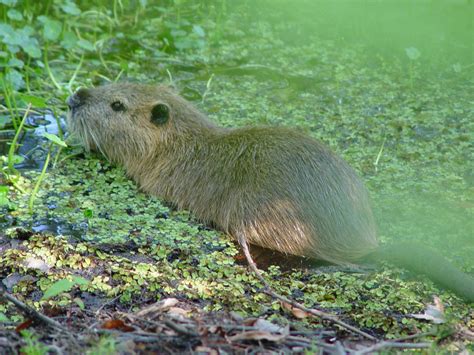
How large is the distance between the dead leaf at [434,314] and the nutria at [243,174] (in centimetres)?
20

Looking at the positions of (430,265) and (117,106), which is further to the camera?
(117,106)

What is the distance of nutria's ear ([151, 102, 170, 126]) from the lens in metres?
4.97

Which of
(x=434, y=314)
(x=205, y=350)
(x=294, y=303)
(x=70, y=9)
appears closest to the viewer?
(x=205, y=350)

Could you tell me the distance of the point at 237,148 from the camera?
4.59 metres

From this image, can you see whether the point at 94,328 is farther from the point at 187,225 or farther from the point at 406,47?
the point at 406,47

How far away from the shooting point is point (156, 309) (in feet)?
10.3

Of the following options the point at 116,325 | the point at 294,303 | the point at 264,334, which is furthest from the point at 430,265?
the point at 116,325

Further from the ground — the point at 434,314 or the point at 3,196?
the point at 434,314

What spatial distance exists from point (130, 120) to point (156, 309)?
6.95 ft

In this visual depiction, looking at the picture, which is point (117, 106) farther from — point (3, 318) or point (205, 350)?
point (205, 350)

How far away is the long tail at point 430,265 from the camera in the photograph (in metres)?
3.74

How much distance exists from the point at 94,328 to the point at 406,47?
4.60 metres

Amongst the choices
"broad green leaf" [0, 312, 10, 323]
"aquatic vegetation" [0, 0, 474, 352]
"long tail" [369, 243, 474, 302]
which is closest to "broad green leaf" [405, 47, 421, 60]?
"aquatic vegetation" [0, 0, 474, 352]

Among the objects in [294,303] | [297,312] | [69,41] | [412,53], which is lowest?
[297,312]
